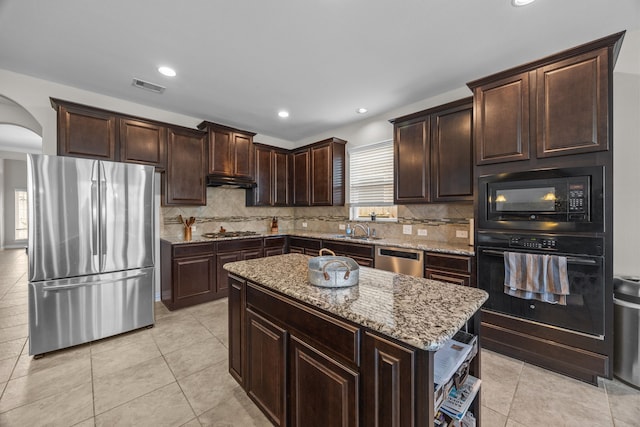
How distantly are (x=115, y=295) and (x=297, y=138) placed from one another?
4.00 m

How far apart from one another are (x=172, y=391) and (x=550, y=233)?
10.6 feet

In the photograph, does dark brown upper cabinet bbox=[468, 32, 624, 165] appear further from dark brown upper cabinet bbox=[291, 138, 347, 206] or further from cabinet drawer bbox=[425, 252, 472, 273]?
dark brown upper cabinet bbox=[291, 138, 347, 206]

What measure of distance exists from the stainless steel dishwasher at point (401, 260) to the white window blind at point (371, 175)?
3.39 feet

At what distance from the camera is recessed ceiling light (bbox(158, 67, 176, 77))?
2697 mm

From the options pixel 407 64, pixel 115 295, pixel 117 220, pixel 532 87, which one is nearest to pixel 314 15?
pixel 407 64

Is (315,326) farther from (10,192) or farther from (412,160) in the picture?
(10,192)

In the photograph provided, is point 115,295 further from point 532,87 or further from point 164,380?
point 532,87

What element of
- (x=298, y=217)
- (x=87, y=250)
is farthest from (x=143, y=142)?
(x=298, y=217)

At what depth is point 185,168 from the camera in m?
3.76

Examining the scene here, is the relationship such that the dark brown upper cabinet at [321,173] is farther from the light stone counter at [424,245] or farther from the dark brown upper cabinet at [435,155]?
the dark brown upper cabinet at [435,155]

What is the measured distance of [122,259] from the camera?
275cm

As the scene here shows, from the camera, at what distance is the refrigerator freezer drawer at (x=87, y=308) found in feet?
7.75

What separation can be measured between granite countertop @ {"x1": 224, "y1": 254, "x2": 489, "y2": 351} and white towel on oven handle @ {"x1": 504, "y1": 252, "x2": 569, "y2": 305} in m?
1.23

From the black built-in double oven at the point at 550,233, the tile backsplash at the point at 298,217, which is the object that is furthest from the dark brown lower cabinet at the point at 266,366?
the tile backsplash at the point at 298,217
